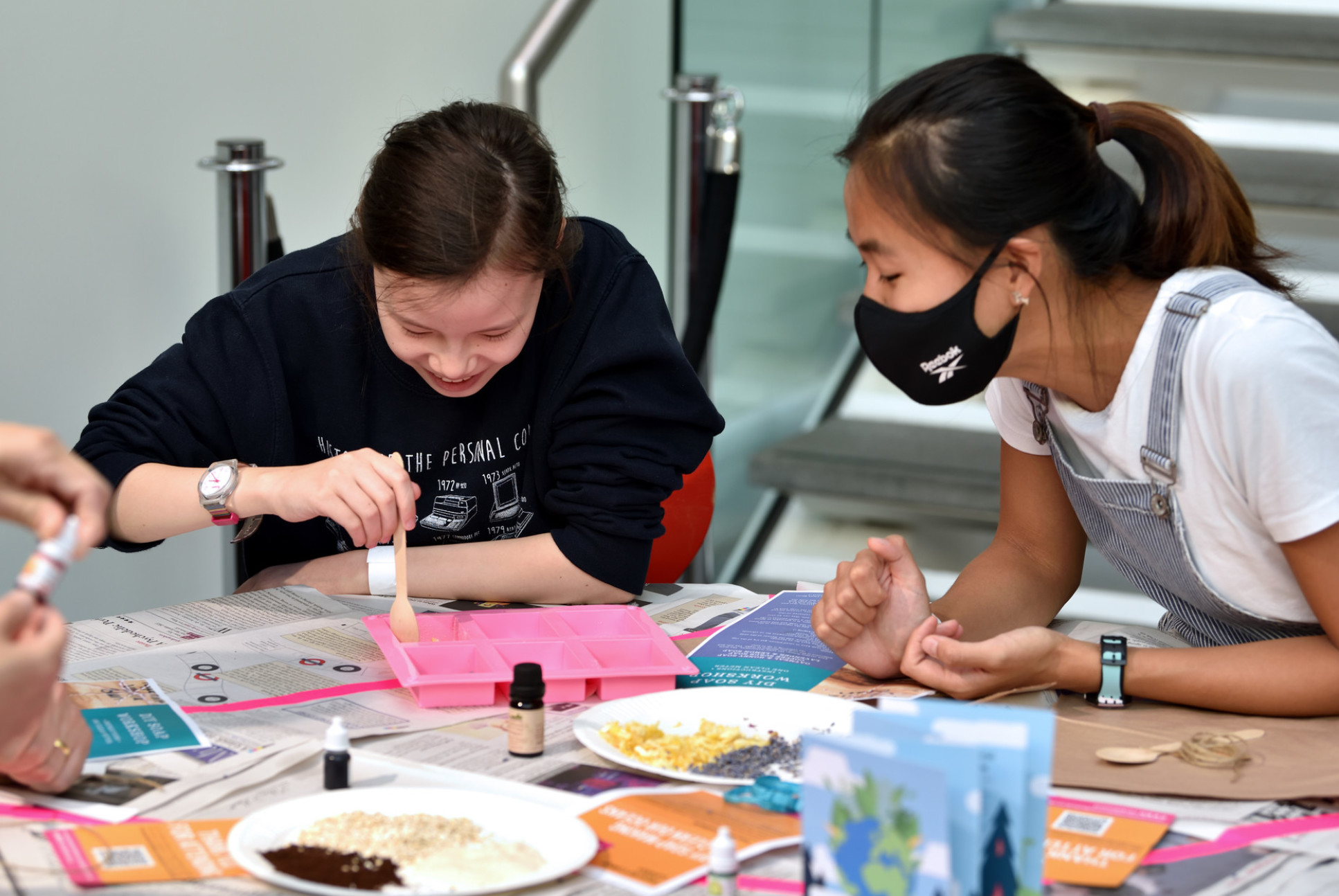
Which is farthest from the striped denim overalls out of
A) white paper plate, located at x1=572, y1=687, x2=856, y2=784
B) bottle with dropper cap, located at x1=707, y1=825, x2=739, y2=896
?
bottle with dropper cap, located at x1=707, y1=825, x2=739, y2=896

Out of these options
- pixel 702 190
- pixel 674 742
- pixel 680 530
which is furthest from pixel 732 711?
pixel 702 190

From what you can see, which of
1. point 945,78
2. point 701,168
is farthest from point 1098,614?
point 945,78

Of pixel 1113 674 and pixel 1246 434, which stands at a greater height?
pixel 1246 434

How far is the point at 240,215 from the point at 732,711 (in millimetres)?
1407

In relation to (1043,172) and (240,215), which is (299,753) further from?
(240,215)

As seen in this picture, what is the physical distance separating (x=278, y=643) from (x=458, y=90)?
6.22 ft

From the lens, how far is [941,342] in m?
1.25

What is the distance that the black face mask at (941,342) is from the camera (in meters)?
1.23

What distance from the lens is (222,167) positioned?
6.93 ft

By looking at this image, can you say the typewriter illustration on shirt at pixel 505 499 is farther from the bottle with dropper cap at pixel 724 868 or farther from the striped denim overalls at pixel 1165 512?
the bottle with dropper cap at pixel 724 868

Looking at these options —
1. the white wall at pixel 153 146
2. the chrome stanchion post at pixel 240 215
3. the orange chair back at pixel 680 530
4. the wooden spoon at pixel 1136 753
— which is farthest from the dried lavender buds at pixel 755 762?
the white wall at pixel 153 146

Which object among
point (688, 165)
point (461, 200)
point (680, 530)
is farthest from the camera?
point (688, 165)

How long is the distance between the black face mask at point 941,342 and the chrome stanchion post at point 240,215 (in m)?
1.23

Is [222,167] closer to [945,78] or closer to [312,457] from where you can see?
[312,457]
